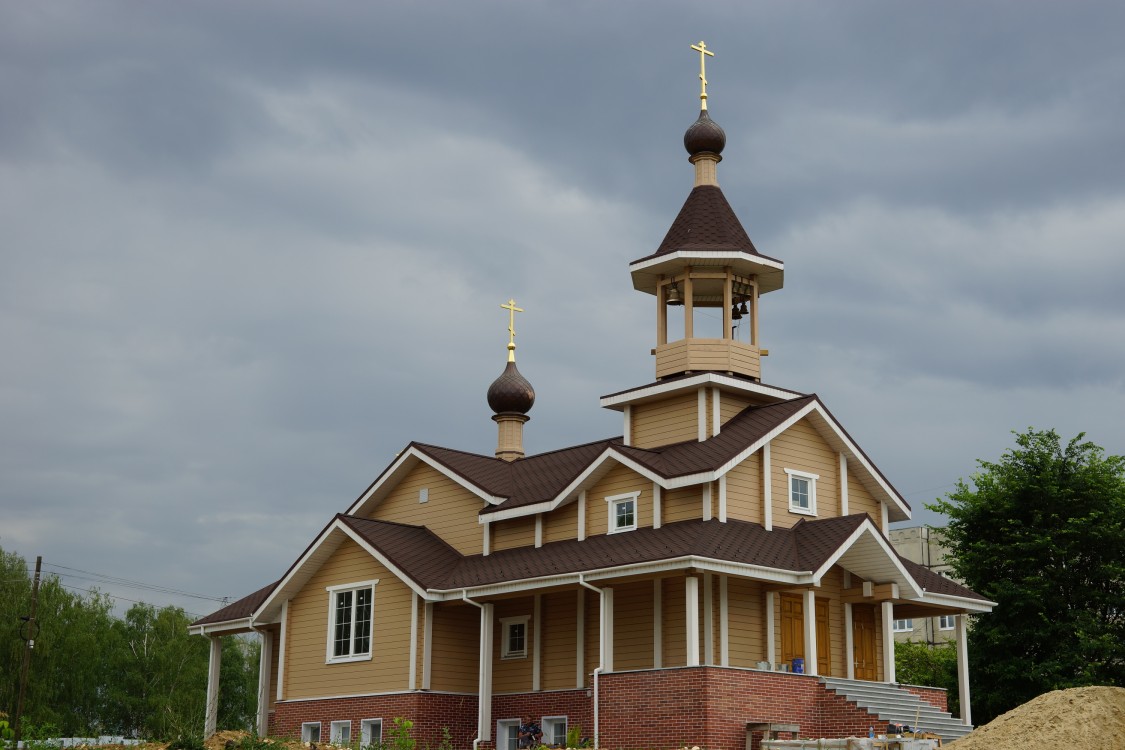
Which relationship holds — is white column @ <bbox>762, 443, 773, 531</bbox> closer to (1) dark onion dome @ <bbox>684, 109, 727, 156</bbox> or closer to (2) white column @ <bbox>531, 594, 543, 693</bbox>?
(2) white column @ <bbox>531, 594, 543, 693</bbox>

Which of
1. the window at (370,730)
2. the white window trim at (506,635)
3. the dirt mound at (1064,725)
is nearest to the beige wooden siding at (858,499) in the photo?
the white window trim at (506,635)

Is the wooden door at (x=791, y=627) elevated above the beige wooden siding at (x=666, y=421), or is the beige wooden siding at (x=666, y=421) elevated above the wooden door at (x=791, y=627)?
the beige wooden siding at (x=666, y=421)

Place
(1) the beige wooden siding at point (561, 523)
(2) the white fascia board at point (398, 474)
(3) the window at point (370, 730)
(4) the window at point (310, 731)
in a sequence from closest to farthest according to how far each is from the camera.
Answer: (3) the window at point (370, 730) < (1) the beige wooden siding at point (561, 523) < (4) the window at point (310, 731) < (2) the white fascia board at point (398, 474)

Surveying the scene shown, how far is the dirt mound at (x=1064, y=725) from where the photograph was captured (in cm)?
1788

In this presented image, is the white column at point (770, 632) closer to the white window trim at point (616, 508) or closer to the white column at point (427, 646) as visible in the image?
the white window trim at point (616, 508)

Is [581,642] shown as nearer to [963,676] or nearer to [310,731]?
[310,731]

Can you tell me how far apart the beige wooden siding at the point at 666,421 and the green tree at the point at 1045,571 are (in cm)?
894

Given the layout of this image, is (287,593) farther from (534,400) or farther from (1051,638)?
(1051,638)

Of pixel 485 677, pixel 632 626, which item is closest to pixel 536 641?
pixel 485 677

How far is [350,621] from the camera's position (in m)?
29.7

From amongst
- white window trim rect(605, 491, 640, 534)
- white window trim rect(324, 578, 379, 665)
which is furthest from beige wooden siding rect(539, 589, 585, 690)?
white window trim rect(324, 578, 379, 665)

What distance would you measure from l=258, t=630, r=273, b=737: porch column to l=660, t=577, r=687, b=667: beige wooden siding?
36.2 ft

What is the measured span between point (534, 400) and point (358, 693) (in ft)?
35.2

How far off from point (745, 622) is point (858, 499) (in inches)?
189
